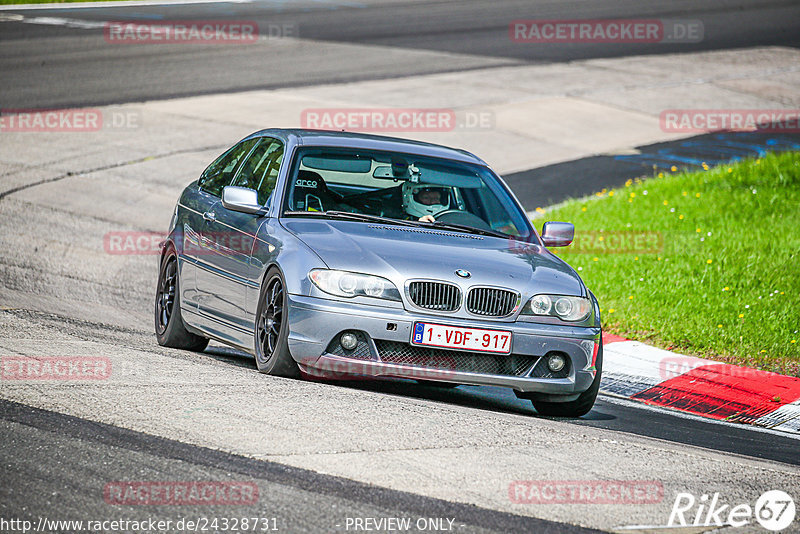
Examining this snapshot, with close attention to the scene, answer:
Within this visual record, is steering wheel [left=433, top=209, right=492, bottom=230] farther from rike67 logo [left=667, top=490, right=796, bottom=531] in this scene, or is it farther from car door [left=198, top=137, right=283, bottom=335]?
rike67 logo [left=667, top=490, right=796, bottom=531]

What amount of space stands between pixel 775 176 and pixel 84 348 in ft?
37.1

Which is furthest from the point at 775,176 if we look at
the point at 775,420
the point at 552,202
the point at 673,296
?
the point at 775,420

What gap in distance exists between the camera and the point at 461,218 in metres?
8.06

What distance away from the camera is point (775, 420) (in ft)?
27.1

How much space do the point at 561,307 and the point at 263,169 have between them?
8.01 feet

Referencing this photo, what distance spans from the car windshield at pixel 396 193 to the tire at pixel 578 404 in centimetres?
119

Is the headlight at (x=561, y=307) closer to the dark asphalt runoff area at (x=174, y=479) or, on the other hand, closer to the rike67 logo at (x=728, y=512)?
the rike67 logo at (x=728, y=512)

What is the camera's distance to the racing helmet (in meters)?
8.07

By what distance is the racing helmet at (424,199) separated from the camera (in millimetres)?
8070

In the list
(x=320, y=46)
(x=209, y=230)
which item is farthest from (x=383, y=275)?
(x=320, y=46)

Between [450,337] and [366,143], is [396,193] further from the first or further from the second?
[450,337]

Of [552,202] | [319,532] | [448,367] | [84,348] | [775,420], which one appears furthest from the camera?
[552,202]

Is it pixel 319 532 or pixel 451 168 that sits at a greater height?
pixel 451 168

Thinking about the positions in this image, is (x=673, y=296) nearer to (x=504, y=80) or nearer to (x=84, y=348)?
(x=84, y=348)
